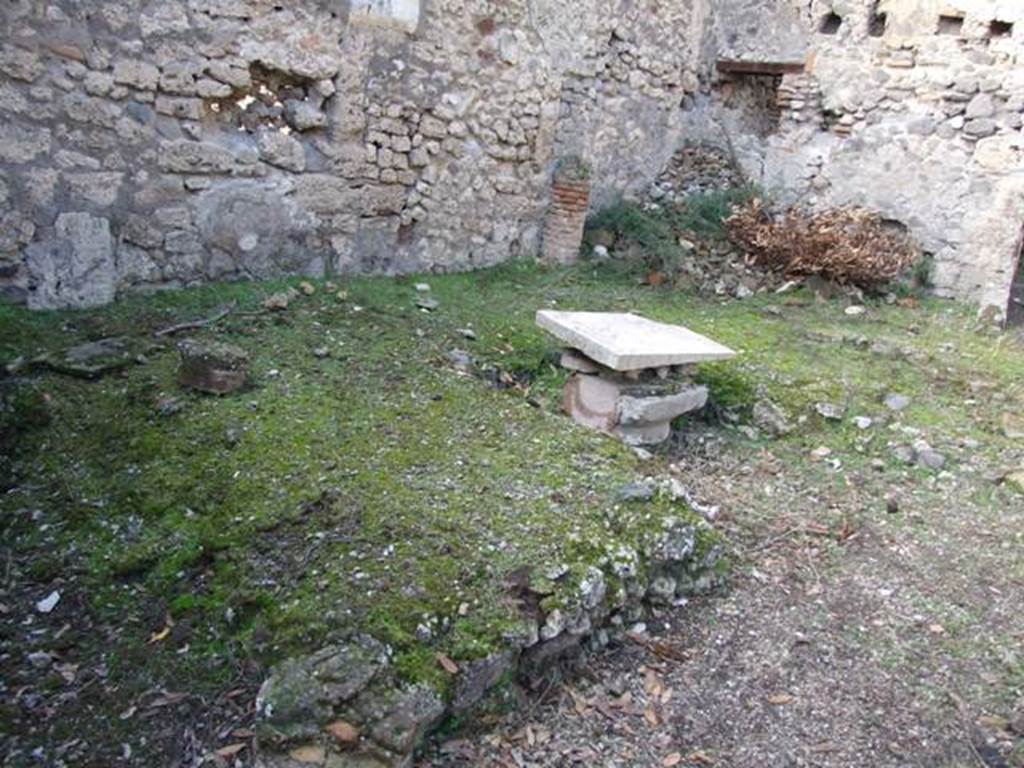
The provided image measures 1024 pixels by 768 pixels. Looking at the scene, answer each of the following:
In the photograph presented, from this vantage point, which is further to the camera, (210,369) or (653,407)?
(653,407)

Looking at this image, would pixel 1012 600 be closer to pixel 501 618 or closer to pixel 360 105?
pixel 501 618

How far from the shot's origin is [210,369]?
3.75 metres

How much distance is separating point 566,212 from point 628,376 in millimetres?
2972

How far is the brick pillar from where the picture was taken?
6.77 metres

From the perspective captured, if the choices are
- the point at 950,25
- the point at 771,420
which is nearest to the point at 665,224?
the point at 950,25

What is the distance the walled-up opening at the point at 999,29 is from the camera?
265 inches

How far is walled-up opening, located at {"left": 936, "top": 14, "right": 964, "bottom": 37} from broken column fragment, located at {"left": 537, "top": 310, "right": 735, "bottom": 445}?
4.56 m

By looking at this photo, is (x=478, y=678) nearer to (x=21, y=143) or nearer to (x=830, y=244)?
(x=21, y=143)

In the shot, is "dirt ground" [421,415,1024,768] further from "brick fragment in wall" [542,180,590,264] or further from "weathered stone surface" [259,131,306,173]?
"brick fragment in wall" [542,180,590,264]

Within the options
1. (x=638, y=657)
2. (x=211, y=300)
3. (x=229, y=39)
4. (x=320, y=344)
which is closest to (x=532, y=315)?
(x=320, y=344)

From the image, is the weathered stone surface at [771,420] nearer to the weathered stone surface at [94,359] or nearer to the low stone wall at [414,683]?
the low stone wall at [414,683]

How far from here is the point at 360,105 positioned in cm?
536

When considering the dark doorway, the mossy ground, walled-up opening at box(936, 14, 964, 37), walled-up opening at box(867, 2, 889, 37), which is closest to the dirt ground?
the mossy ground

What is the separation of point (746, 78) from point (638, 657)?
6.86m
